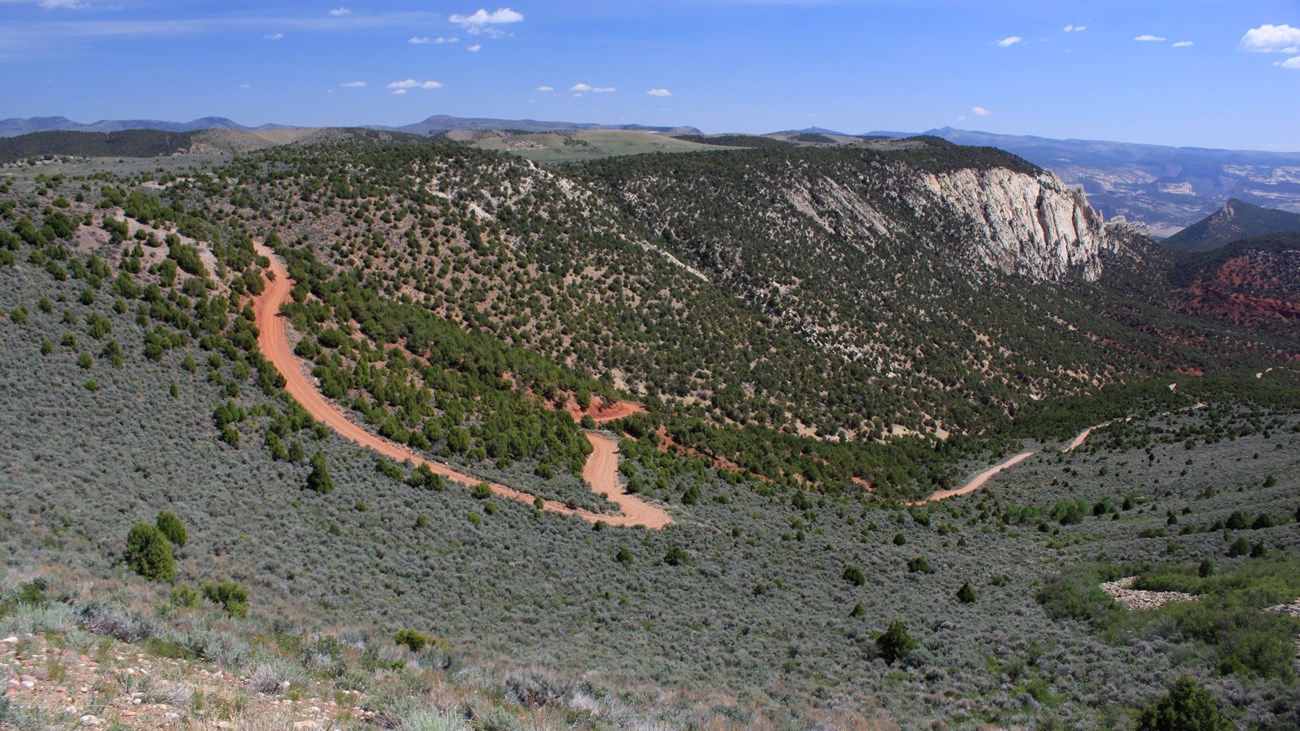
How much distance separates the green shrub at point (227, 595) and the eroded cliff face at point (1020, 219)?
3557 inches

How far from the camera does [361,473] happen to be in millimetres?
23141

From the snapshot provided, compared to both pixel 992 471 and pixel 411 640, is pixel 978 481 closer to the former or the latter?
pixel 992 471

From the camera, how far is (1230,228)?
597 ft

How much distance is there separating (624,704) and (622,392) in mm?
30986

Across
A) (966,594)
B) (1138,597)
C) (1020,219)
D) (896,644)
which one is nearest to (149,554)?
(896,644)

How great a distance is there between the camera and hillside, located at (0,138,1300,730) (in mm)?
11672

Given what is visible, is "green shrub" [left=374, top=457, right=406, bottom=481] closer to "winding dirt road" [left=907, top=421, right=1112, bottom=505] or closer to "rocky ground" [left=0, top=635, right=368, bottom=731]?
"rocky ground" [left=0, top=635, right=368, bottom=731]

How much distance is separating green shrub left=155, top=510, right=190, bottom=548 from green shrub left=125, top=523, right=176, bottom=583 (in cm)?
117

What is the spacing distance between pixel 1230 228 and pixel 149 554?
244 meters

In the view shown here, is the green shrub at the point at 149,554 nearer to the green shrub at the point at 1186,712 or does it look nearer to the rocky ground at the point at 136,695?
the rocky ground at the point at 136,695

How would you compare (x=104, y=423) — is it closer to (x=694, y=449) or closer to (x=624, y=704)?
(x=624, y=704)

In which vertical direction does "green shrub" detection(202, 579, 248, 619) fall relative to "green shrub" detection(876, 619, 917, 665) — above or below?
above

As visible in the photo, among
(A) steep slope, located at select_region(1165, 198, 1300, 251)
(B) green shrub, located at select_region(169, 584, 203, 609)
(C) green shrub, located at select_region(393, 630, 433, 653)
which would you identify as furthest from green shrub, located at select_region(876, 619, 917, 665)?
(A) steep slope, located at select_region(1165, 198, 1300, 251)

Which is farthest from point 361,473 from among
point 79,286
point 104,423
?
point 79,286
